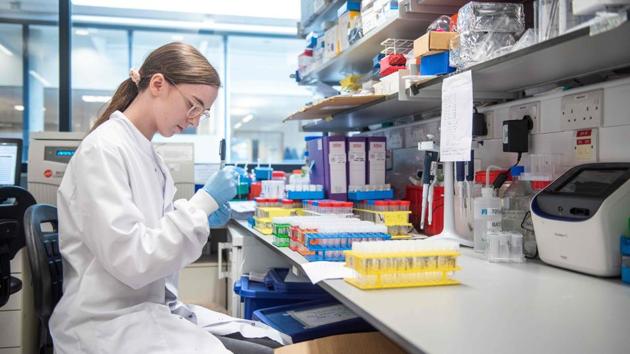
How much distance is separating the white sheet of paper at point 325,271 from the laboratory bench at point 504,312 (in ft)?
0.09

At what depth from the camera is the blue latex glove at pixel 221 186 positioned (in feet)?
5.04

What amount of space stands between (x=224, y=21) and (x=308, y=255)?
375cm

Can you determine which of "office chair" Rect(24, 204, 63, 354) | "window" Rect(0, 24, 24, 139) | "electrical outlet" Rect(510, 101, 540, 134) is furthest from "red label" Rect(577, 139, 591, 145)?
"window" Rect(0, 24, 24, 139)

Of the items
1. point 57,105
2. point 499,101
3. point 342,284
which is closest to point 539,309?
point 342,284

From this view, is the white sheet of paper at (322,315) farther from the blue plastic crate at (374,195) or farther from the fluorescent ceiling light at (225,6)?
the fluorescent ceiling light at (225,6)

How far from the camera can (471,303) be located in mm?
981

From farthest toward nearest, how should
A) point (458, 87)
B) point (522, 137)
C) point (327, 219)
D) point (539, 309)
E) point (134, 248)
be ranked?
point (327, 219)
point (522, 137)
point (458, 87)
point (134, 248)
point (539, 309)

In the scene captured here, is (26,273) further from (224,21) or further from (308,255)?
(224,21)

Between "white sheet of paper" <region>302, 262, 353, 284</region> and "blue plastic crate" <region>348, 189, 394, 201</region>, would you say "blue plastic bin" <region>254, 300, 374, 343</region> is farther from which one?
"blue plastic crate" <region>348, 189, 394, 201</region>

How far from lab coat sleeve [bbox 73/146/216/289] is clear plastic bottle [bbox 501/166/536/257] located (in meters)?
0.91

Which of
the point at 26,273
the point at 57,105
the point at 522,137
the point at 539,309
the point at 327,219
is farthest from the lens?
the point at 57,105

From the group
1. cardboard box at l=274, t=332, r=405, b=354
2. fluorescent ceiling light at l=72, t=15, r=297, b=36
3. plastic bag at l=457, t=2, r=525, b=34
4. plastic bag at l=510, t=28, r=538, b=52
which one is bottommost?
cardboard box at l=274, t=332, r=405, b=354

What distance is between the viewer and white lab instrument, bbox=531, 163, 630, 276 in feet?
3.77

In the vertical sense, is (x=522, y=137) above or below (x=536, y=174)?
above
